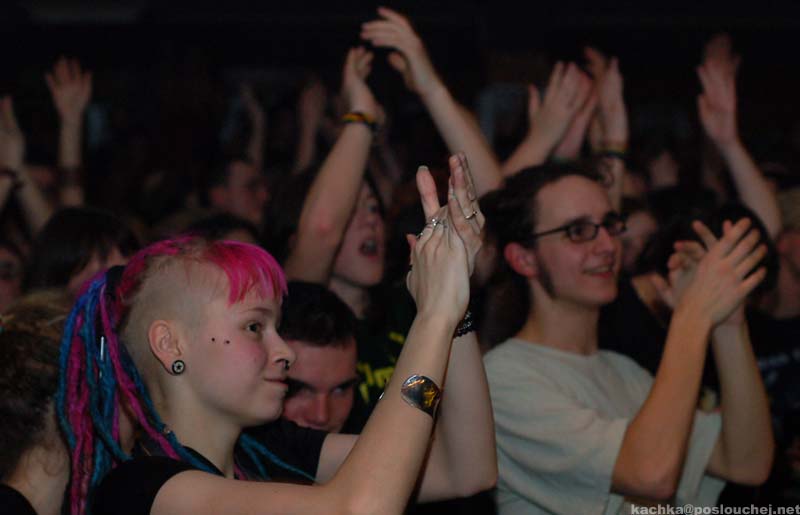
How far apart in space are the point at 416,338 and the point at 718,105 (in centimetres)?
246

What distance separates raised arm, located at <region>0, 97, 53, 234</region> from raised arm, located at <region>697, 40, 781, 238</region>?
2.40 metres

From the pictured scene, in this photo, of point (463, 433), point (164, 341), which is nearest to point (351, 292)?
point (463, 433)

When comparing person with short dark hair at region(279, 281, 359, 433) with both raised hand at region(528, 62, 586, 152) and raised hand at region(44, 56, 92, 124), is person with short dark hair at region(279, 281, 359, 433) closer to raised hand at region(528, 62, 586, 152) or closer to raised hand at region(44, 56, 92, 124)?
raised hand at region(528, 62, 586, 152)

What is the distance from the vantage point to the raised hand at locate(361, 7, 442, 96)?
3090mm

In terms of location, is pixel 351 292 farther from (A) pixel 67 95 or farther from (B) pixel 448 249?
(B) pixel 448 249

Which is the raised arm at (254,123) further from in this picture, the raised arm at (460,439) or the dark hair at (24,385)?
the raised arm at (460,439)

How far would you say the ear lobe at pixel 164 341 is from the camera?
6.11 ft

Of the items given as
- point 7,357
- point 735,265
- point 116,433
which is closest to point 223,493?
point 116,433

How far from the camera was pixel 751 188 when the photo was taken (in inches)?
144

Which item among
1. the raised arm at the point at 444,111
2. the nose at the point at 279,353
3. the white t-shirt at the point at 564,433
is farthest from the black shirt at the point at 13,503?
the raised arm at the point at 444,111

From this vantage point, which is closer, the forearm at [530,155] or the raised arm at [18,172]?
the forearm at [530,155]

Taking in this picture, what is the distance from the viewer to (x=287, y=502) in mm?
1634

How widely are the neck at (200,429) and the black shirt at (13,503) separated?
0.29 metres

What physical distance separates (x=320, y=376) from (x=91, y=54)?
6036 millimetres
